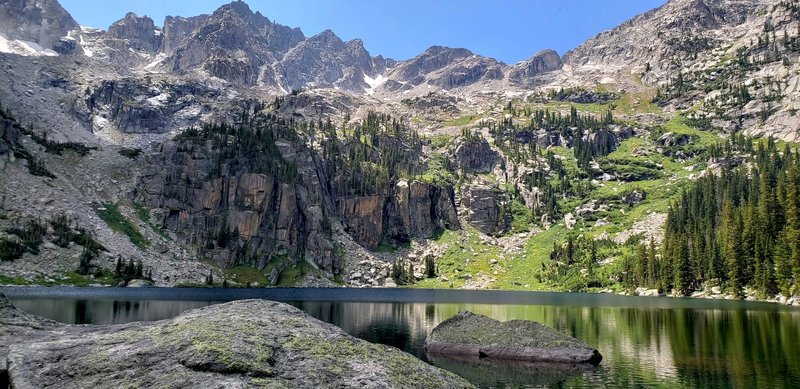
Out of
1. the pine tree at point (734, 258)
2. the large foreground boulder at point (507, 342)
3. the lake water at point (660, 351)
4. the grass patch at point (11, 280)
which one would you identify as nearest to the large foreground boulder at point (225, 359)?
the lake water at point (660, 351)

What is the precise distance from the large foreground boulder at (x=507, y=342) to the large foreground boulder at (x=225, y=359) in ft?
109

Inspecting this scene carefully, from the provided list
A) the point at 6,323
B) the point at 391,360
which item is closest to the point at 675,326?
the point at 391,360

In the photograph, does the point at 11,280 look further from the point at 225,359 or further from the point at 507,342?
the point at 225,359

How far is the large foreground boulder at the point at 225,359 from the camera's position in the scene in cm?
829

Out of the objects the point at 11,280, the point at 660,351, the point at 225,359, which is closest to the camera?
the point at 225,359

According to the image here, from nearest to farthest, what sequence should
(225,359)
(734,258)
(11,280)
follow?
(225,359), (734,258), (11,280)

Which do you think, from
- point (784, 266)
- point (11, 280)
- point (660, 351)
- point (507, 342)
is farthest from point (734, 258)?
point (11, 280)

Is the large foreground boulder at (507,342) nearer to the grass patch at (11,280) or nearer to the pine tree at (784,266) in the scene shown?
the pine tree at (784,266)

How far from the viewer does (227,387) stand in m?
7.69

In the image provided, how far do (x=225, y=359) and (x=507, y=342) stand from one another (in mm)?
38340

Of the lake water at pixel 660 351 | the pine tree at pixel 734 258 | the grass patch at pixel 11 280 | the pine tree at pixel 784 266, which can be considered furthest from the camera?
the grass patch at pixel 11 280

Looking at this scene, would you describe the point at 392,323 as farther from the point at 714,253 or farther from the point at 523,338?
the point at 714,253

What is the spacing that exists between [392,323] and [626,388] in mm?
41699

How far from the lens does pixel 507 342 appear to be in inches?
1704
